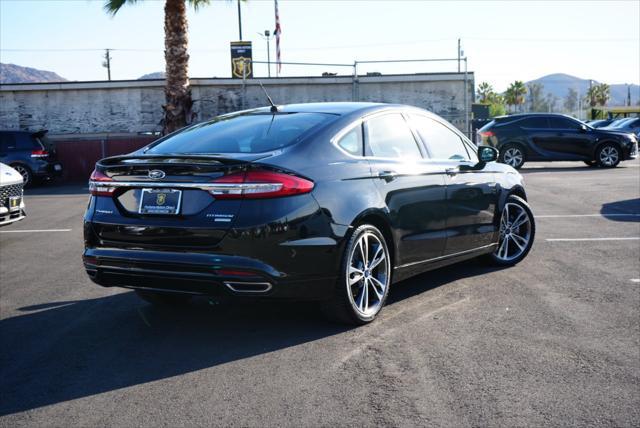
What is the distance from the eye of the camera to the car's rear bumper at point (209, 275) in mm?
4758

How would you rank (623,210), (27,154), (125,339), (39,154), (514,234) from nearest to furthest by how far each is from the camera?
(125,339) < (514,234) < (623,210) < (27,154) < (39,154)

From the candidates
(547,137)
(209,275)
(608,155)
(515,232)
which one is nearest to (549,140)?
(547,137)

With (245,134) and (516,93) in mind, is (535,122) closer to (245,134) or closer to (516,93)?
(245,134)

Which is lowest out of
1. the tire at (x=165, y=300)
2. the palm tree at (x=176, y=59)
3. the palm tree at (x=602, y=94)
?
the tire at (x=165, y=300)

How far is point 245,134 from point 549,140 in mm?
18439

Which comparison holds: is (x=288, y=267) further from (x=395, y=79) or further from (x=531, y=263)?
(x=395, y=79)

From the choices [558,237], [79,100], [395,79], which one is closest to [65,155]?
[79,100]

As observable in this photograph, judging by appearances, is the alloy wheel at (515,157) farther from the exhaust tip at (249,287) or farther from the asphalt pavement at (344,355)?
the exhaust tip at (249,287)

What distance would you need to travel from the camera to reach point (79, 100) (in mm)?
28281

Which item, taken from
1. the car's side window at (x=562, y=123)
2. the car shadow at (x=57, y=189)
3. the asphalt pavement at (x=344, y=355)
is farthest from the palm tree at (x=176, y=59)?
the asphalt pavement at (x=344, y=355)

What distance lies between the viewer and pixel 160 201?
16.2 feet

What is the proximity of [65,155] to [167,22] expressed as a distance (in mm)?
5457

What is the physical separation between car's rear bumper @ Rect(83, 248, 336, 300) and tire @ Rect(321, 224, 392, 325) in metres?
0.15

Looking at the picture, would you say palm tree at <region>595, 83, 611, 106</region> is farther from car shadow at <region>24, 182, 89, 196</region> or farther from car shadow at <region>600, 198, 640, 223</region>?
car shadow at <region>600, 198, 640, 223</region>
